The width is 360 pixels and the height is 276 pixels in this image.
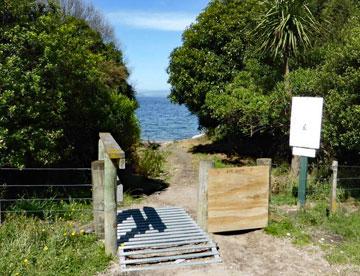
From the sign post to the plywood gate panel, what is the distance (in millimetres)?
1308

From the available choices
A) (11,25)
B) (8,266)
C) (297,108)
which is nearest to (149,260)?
(8,266)

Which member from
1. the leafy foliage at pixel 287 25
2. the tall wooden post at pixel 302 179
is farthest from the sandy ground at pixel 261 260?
the leafy foliage at pixel 287 25

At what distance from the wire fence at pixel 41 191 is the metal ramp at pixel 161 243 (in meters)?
1.49

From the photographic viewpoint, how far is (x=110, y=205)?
6.45 meters

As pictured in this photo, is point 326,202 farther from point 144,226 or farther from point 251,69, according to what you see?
point 251,69

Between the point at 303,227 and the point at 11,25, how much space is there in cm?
694

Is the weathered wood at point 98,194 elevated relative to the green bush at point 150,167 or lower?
elevated

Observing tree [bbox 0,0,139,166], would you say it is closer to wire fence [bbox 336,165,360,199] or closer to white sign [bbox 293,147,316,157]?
white sign [bbox 293,147,316,157]

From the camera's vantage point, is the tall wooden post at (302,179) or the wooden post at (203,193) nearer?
the wooden post at (203,193)

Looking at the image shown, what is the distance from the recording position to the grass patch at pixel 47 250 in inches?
232

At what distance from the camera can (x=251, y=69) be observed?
15297mm

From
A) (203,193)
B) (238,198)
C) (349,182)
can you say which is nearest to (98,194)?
(203,193)

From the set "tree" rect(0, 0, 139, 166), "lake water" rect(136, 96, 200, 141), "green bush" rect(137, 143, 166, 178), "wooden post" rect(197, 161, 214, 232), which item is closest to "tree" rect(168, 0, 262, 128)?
"lake water" rect(136, 96, 200, 141)

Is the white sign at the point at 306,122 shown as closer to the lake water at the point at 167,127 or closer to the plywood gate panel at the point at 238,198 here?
the plywood gate panel at the point at 238,198
